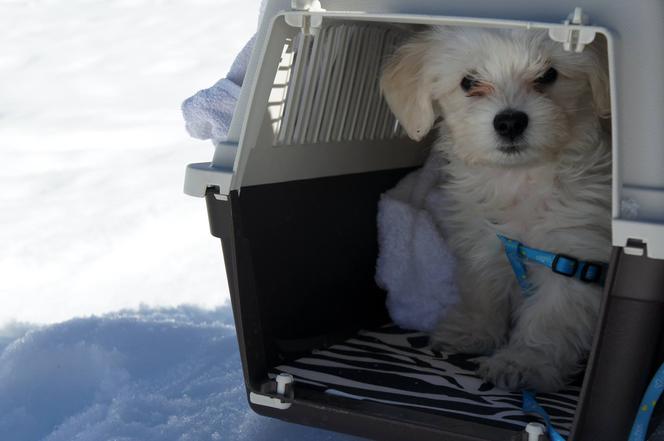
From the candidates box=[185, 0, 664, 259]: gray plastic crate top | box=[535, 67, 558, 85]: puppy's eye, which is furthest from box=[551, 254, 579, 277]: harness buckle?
box=[185, 0, 664, 259]: gray plastic crate top

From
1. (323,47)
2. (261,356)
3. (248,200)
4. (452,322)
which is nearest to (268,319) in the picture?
(261,356)

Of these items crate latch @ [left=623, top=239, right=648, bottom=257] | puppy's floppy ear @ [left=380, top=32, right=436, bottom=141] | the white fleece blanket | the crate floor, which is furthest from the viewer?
the white fleece blanket

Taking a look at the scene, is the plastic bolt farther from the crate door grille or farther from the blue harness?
the crate door grille

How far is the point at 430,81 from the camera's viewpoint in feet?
9.05

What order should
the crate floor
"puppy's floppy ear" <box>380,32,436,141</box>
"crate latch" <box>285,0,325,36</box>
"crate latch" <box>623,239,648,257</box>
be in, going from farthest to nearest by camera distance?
"puppy's floppy ear" <box>380,32,436,141</box> < the crate floor < "crate latch" <box>285,0,325,36</box> < "crate latch" <box>623,239,648,257</box>

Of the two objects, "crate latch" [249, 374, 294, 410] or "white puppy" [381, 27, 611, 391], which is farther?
"white puppy" [381, 27, 611, 391]

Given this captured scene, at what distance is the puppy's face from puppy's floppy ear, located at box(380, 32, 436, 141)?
39 mm

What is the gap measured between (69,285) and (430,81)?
2121mm

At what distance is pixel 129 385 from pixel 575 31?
1.80 m

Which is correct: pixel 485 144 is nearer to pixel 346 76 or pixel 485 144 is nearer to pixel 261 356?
pixel 346 76

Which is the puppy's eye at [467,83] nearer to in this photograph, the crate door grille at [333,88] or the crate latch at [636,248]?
the crate door grille at [333,88]

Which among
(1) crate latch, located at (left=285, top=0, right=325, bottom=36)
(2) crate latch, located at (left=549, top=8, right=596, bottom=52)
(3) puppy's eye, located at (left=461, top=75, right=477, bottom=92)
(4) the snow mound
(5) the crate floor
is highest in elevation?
(1) crate latch, located at (left=285, top=0, right=325, bottom=36)

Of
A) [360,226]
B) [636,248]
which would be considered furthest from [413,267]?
[636,248]

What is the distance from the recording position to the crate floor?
2318mm
